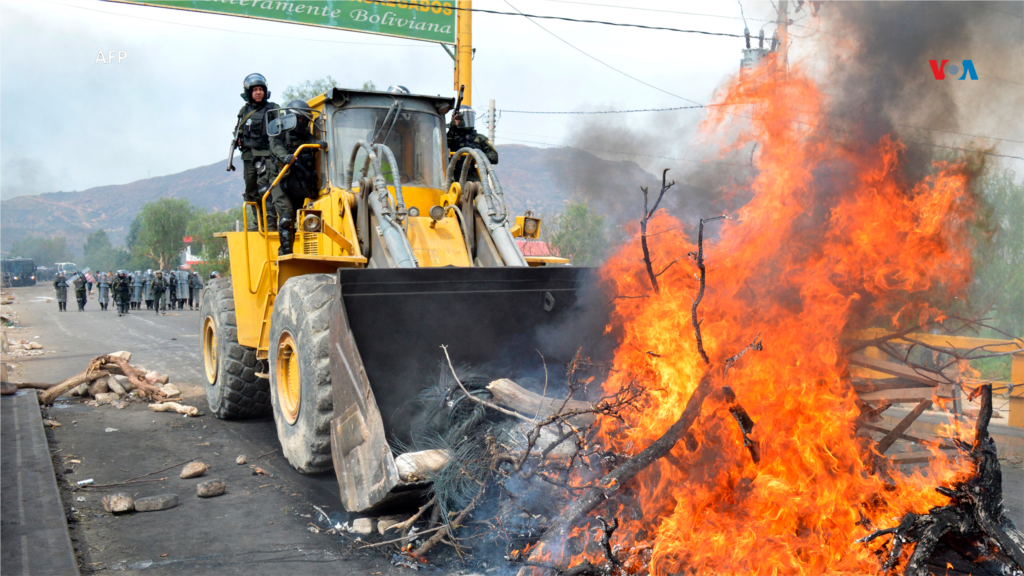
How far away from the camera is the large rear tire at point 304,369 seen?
205 inches

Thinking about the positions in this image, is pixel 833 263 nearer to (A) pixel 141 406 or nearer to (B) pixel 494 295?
(B) pixel 494 295

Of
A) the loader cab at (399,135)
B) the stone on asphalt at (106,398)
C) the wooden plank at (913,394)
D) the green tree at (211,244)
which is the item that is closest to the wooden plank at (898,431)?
the wooden plank at (913,394)

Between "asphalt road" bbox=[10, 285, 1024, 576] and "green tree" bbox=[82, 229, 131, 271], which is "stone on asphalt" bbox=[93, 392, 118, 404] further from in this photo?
"green tree" bbox=[82, 229, 131, 271]

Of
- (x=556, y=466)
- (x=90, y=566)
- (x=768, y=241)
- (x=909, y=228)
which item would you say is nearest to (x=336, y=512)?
(x=90, y=566)

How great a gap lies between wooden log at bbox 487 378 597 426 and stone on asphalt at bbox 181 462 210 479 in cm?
304

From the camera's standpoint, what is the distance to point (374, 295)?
17.0 ft

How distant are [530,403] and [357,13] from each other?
39.9 ft

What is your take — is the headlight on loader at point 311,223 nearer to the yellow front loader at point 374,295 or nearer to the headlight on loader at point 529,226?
the yellow front loader at point 374,295

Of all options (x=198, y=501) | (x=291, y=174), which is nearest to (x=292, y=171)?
(x=291, y=174)

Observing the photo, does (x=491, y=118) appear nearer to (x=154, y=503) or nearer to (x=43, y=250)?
(x=154, y=503)

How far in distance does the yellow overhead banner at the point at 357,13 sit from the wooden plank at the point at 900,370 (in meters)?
11.0

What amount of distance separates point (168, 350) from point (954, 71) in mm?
15560

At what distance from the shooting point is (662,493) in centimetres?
411

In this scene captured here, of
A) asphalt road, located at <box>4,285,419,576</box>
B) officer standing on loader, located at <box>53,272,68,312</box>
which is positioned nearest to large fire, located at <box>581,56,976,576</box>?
asphalt road, located at <box>4,285,419,576</box>
